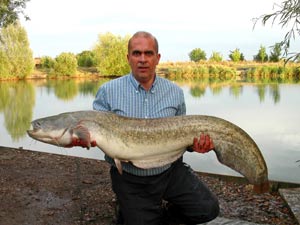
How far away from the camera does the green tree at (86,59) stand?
70363 millimetres

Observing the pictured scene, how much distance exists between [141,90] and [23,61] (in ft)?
166

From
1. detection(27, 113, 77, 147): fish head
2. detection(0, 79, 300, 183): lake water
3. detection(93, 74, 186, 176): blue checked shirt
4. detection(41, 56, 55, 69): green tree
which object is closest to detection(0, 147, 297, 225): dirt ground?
detection(93, 74, 186, 176): blue checked shirt

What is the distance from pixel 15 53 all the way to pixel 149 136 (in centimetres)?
5054

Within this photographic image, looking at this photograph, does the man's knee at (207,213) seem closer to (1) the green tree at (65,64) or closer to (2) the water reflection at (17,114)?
(2) the water reflection at (17,114)

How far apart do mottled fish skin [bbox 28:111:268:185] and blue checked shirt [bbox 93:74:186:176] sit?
21cm

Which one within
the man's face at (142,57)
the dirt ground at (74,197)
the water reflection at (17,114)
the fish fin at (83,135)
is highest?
the man's face at (142,57)

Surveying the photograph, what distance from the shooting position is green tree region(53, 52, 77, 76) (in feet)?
198

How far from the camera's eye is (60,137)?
3.35 meters

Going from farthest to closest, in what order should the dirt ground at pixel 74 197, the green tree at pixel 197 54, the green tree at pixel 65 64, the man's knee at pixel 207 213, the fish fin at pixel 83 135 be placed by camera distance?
the green tree at pixel 197 54 → the green tree at pixel 65 64 → the dirt ground at pixel 74 197 → the man's knee at pixel 207 213 → the fish fin at pixel 83 135

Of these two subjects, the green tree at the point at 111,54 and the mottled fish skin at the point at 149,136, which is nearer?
the mottled fish skin at the point at 149,136

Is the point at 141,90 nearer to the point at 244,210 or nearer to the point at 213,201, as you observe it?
the point at 213,201

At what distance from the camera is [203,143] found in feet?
11.5

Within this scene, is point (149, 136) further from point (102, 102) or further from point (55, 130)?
point (55, 130)

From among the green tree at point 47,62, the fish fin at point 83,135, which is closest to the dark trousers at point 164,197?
the fish fin at point 83,135
